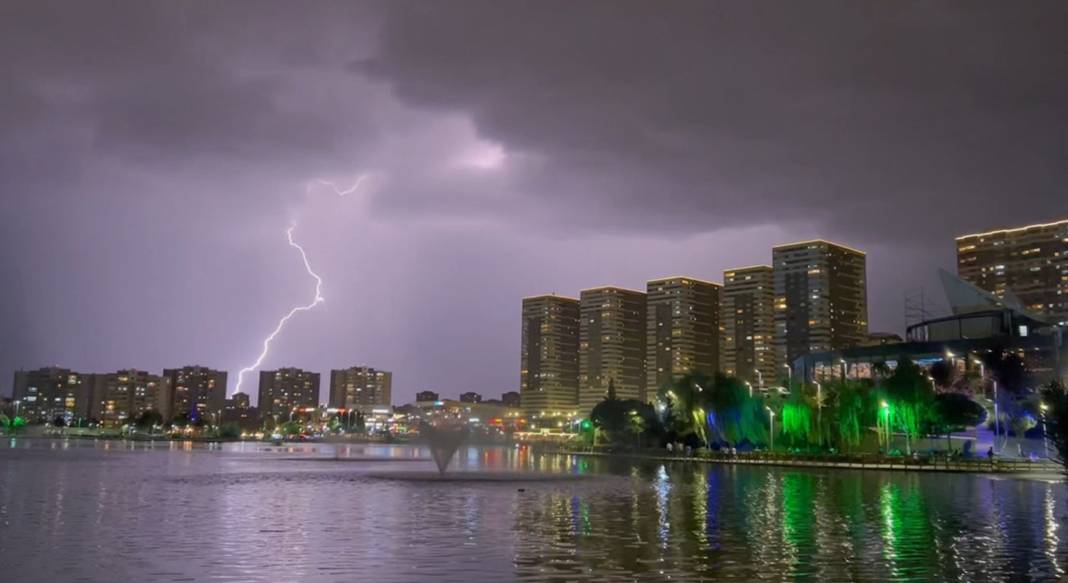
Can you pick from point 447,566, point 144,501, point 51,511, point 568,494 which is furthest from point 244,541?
point 568,494

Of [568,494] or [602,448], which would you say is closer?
[568,494]

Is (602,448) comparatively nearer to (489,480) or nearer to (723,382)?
(723,382)

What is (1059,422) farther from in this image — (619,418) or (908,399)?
(619,418)

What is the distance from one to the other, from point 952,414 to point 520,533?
3787 inches

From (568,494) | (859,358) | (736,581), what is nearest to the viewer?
(736,581)

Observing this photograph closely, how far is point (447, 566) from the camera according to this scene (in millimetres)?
22609

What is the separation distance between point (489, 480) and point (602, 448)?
10361 cm

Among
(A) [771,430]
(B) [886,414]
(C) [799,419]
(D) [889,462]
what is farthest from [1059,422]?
(A) [771,430]

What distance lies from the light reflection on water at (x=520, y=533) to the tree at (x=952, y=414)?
58.5 meters

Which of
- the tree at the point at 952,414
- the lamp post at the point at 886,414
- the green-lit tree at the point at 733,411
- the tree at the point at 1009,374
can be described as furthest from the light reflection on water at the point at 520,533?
the tree at the point at 1009,374

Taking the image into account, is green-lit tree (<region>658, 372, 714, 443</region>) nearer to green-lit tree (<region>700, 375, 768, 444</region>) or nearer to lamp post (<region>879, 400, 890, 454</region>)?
green-lit tree (<region>700, 375, 768, 444</region>)

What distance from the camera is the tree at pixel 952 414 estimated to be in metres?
109

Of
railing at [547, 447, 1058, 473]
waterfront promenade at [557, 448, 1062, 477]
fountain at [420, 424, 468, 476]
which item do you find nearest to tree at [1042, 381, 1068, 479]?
waterfront promenade at [557, 448, 1062, 477]

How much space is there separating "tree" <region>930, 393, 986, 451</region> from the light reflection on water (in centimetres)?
5849
